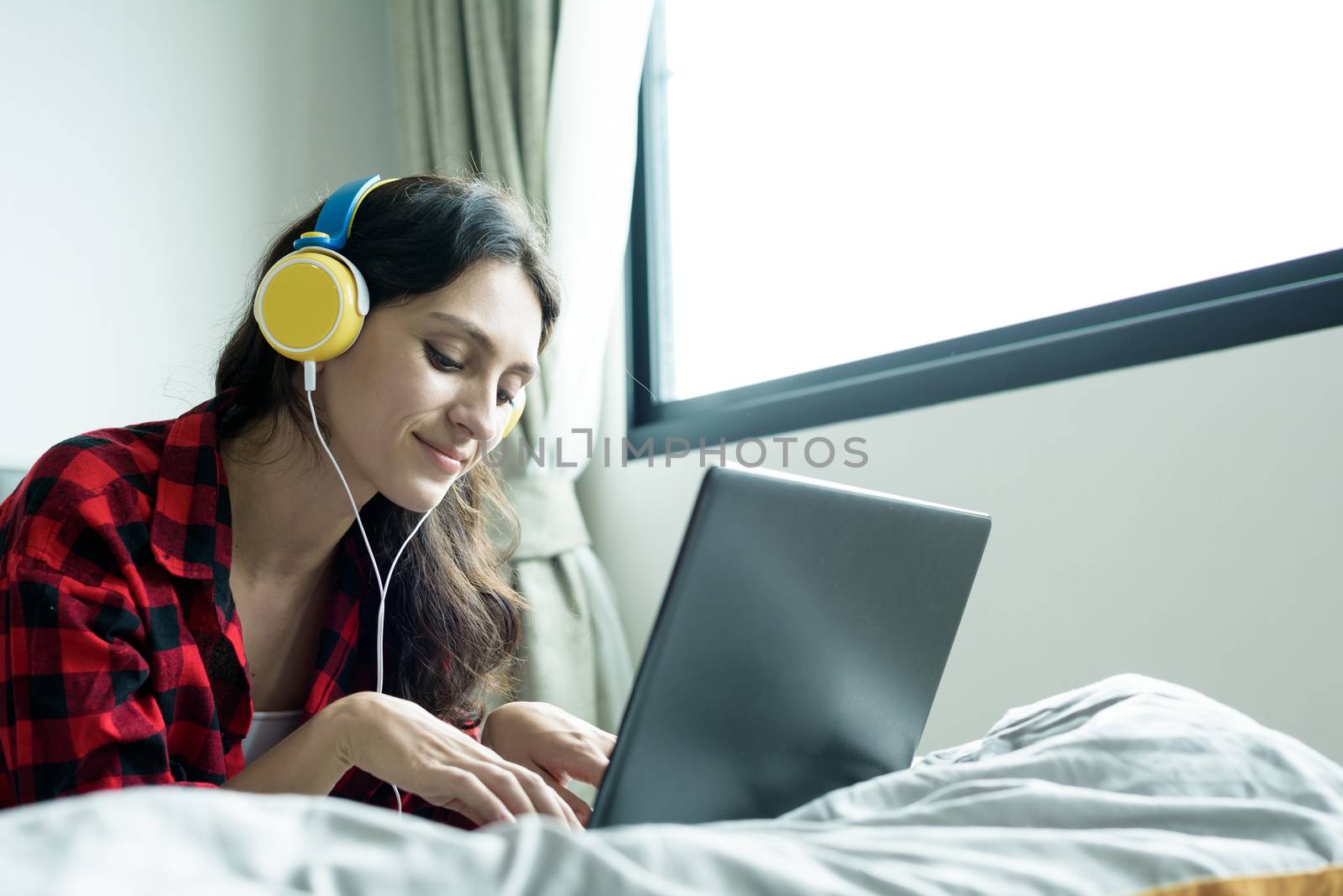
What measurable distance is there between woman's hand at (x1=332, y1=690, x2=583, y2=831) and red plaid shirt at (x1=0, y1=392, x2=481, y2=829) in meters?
0.16

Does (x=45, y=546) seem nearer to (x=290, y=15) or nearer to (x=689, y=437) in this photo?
(x=689, y=437)

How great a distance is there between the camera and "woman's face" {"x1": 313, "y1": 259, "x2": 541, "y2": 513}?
112 cm

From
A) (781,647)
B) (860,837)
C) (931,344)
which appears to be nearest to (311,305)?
(781,647)

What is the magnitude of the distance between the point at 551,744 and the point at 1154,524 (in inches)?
30.1

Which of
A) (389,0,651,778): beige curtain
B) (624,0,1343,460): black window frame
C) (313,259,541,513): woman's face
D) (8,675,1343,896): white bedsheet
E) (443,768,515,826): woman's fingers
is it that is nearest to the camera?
(8,675,1343,896): white bedsheet

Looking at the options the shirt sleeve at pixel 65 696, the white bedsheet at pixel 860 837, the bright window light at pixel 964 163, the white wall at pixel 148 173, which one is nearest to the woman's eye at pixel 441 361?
the shirt sleeve at pixel 65 696

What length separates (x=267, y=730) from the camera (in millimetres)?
1181

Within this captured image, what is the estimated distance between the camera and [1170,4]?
1.47 metres

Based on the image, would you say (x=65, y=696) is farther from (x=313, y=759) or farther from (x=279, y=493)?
(x=279, y=493)

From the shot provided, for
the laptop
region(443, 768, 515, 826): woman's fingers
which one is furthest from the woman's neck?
the laptop

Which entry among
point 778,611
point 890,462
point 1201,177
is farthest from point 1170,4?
point 778,611

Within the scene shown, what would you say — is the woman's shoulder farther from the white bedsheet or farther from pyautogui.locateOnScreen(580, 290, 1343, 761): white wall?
pyautogui.locateOnScreen(580, 290, 1343, 761): white wall

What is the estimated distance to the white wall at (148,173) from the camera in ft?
6.79

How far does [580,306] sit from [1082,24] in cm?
96
